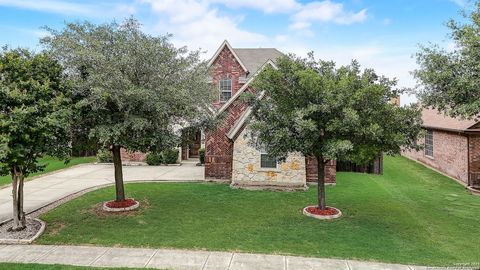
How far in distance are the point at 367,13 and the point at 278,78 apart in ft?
24.3

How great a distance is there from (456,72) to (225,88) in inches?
689

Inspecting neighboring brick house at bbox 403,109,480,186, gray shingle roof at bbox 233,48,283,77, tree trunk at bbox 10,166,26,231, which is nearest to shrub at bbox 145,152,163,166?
gray shingle roof at bbox 233,48,283,77

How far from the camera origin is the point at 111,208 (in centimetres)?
1244

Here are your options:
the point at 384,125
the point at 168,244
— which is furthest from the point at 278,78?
the point at 168,244

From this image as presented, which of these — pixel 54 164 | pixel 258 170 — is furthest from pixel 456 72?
pixel 54 164

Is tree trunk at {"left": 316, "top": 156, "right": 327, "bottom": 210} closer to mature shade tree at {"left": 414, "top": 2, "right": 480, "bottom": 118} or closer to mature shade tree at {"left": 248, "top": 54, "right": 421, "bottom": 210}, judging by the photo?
mature shade tree at {"left": 248, "top": 54, "right": 421, "bottom": 210}

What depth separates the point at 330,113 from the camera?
1041cm

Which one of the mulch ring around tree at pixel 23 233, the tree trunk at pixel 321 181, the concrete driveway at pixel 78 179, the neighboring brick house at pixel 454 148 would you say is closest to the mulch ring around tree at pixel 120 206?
the mulch ring around tree at pixel 23 233

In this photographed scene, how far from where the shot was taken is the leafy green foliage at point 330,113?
33.0ft

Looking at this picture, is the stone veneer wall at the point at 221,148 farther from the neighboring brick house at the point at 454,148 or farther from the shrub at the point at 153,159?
the neighboring brick house at the point at 454,148

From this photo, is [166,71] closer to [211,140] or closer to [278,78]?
[278,78]

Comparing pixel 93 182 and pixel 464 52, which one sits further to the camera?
pixel 93 182

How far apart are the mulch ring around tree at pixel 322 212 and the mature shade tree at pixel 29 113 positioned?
8.28m

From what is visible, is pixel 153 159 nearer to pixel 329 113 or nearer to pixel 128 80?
pixel 128 80
